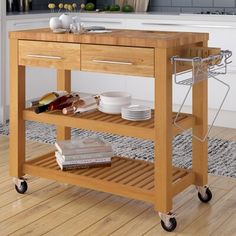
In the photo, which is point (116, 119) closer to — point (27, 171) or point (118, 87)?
point (27, 171)

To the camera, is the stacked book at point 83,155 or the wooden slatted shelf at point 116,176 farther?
the stacked book at point 83,155

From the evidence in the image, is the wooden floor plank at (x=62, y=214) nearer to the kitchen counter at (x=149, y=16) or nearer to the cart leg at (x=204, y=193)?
the cart leg at (x=204, y=193)

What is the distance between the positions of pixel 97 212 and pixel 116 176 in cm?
22

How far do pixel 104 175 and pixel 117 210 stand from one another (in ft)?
0.65

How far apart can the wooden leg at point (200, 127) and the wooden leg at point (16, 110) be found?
0.96 meters

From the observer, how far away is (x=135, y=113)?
3.02m

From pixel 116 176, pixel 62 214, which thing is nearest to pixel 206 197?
pixel 116 176

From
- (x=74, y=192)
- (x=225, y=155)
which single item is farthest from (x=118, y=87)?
(x=74, y=192)

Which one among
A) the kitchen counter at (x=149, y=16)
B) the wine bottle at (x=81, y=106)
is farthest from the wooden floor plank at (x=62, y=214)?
the kitchen counter at (x=149, y=16)

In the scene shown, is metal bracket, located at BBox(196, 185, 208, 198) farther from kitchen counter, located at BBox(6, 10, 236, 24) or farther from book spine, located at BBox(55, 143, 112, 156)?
kitchen counter, located at BBox(6, 10, 236, 24)

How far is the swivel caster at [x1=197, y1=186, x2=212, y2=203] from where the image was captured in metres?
3.24

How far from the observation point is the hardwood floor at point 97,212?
287 centimetres

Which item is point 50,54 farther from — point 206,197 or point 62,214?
point 206,197

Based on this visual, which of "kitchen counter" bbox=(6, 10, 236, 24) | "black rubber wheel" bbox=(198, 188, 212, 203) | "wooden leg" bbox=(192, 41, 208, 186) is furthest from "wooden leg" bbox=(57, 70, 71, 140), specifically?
"kitchen counter" bbox=(6, 10, 236, 24)
